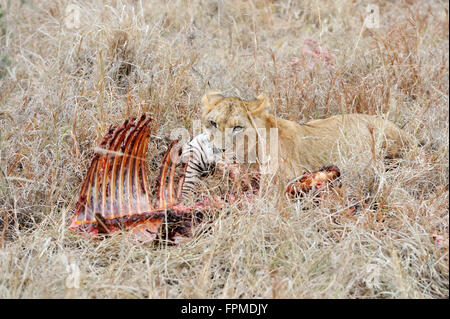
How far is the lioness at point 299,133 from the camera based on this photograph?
3.86 m

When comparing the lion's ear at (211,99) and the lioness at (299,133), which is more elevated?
the lion's ear at (211,99)

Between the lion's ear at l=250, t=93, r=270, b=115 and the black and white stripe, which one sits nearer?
the lion's ear at l=250, t=93, r=270, b=115

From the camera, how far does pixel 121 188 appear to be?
11.5 feet

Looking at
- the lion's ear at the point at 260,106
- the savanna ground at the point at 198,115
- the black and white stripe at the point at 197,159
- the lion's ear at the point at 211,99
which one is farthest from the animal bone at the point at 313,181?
the lion's ear at the point at 211,99

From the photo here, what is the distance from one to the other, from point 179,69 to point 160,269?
2.44m

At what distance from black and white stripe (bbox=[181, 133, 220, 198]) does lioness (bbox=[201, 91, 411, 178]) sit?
165 millimetres

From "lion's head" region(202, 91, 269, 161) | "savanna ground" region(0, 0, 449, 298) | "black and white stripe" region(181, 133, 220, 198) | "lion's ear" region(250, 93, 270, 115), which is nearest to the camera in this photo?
"savanna ground" region(0, 0, 449, 298)

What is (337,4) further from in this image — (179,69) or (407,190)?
(407,190)

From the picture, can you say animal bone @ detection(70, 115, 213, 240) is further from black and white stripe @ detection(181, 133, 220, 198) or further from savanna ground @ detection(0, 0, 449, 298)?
black and white stripe @ detection(181, 133, 220, 198)

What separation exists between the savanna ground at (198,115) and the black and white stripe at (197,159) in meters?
0.48

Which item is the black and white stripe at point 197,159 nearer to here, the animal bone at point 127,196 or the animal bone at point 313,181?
the animal bone at point 127,196

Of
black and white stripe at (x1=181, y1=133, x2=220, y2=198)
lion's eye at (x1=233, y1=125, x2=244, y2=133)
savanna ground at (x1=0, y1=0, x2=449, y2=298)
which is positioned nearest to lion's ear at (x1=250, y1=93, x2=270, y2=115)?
lion's eye at (x1=233, y1=125, x2=244, y2=133)

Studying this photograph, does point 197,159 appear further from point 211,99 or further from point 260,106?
point 260,106

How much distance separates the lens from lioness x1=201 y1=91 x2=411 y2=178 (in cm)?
386
